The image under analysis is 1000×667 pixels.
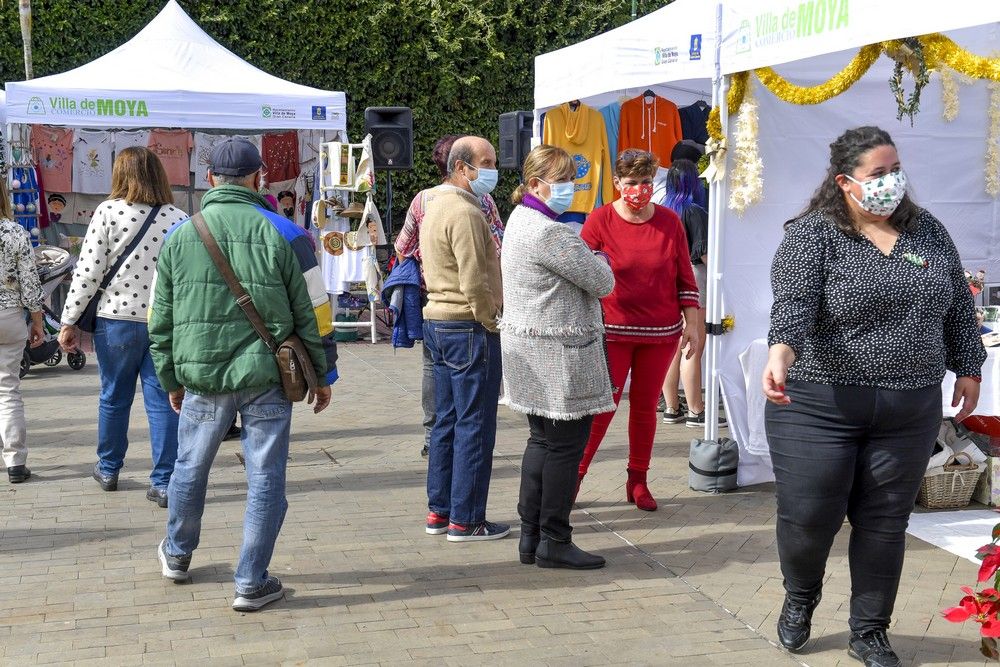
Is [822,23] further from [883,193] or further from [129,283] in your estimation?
[129,283]

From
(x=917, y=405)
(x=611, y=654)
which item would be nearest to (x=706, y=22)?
(x=917, y=405)

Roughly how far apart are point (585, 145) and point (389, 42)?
7.31m

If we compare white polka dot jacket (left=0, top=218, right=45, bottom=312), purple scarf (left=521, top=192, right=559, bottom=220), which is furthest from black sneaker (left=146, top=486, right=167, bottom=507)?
purple scarf (left=521, top=192, right=559, bottom=220)

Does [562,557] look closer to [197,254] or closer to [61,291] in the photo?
[197,254]

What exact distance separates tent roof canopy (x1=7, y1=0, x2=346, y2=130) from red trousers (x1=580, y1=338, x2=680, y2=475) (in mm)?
6932

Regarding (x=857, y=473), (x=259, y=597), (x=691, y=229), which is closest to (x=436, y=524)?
(x=259, y=597)

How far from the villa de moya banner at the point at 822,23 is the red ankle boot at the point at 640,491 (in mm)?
2120

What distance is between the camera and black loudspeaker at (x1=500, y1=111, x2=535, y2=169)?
11.4 meters

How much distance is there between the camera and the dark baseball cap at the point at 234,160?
425 cm

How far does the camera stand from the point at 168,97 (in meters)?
11.4

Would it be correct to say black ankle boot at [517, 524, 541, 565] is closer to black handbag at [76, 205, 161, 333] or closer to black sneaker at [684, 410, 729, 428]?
black handbag at [76, 205, 161, 333]

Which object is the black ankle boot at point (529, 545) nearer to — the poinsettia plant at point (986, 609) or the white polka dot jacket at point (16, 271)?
the poinsettia plant at point (986, 609)

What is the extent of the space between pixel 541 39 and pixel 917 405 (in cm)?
1387

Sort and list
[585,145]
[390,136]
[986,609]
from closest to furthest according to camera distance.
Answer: [986,609], [585,145], [390,136]
